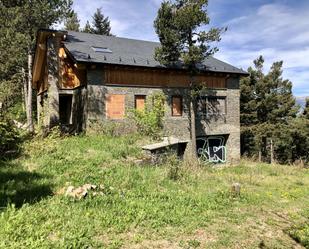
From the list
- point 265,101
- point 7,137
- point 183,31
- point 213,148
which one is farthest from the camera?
point 265,101

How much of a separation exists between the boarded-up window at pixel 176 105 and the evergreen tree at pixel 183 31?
9.57ft

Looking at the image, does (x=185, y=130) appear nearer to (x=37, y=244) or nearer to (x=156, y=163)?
(x=156, y=163)

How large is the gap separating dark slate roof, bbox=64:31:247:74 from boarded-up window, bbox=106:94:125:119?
1946 millimetres

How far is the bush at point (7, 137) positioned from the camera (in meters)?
11.6

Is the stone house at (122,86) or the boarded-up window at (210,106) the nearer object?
the stone house at (122,86)

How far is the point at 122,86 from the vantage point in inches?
806

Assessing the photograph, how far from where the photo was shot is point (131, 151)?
13.8m

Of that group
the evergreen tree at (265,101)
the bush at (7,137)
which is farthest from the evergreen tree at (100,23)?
the bush at (7,137)

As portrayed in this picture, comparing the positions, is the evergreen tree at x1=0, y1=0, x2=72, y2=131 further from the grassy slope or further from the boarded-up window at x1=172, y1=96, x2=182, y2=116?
the grassy slope

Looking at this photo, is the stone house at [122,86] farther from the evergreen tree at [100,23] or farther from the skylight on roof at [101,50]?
the evergreen tree at [100,23]

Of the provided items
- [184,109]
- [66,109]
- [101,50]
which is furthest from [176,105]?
[66,109]

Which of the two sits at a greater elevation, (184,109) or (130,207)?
(184,109)

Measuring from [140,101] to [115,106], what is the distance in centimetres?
183

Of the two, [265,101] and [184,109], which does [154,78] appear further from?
[265,101]
